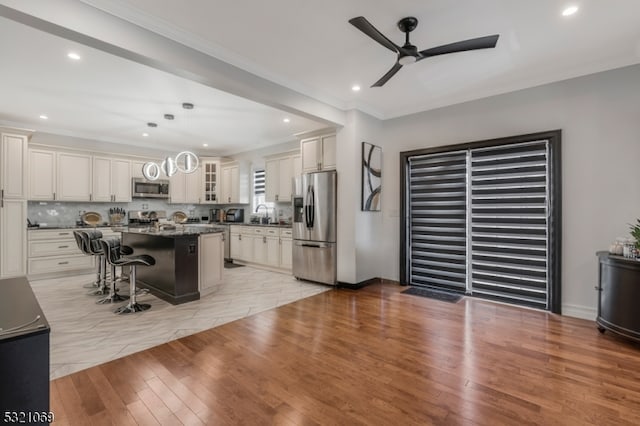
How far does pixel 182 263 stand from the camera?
13.6 ft

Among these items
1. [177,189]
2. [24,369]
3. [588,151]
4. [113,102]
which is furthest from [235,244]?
[588,151]

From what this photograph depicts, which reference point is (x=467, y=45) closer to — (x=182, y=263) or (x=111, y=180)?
(x=182, y=263)

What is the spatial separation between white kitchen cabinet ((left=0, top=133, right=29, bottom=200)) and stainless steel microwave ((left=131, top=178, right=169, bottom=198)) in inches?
72.3

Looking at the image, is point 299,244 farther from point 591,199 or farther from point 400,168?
point 591,199

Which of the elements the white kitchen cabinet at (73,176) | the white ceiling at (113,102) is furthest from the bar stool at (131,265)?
the white kitchen cabinet at (73,176)

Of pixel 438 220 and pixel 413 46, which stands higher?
pixel 413 46

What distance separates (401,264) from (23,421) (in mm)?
4678

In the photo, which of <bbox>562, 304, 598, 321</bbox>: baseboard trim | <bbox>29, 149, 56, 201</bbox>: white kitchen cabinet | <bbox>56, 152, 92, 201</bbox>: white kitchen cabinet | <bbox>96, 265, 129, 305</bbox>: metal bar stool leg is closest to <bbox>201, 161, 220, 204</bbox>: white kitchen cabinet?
<bbox>56, 152, 92, 201</bbox>: white kitchen cabinet

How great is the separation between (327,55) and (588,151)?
321 cm

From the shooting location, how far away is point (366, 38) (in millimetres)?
2996

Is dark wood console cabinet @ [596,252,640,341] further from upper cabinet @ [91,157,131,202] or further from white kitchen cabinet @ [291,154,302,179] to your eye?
upper cabinet @ [91,157,131,202]

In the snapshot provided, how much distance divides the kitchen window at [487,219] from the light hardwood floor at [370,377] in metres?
0.77

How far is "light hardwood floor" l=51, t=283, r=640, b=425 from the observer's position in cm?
192

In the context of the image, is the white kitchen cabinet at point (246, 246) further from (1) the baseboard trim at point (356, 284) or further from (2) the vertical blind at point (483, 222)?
(2) the vertical blind at point (483, 222)
